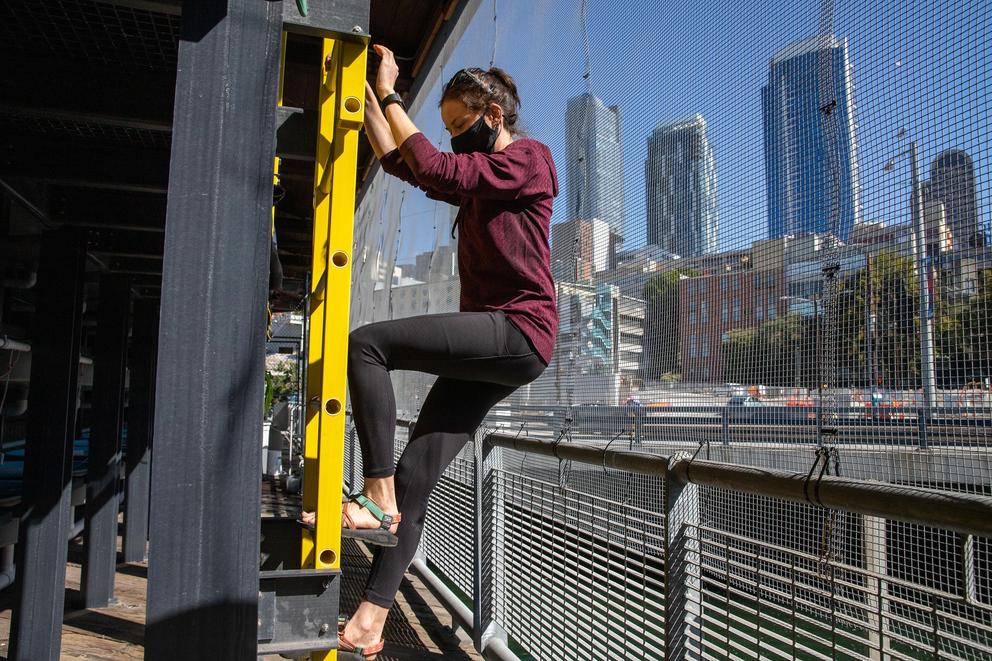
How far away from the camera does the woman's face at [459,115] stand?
83.6 inches

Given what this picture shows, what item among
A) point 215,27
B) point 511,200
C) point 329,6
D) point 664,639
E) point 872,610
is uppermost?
point 329,6

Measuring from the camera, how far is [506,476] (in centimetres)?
356

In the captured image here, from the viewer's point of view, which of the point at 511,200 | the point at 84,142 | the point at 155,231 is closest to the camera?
the point at 511,200

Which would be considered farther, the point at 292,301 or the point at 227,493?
the point at 292,301

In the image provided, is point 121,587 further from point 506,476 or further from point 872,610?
point 872,610

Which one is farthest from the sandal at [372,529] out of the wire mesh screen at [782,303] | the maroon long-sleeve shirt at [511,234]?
the wire mesh screen at [782,303]

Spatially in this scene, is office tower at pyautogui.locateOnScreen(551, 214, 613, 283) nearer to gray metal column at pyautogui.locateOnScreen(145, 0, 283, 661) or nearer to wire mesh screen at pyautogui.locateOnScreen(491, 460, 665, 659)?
wire mesh screen at pyautogui.locateOnScreen(491, 460, 665, 659)

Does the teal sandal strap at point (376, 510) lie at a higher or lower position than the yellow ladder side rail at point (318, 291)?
lower

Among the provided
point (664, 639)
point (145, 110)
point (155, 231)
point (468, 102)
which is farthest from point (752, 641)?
point (155, 231)

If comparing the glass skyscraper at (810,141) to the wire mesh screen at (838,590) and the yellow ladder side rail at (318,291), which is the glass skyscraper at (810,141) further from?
the yellow ladder side rail at (318,291)

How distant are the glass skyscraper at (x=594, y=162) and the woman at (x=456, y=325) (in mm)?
1394

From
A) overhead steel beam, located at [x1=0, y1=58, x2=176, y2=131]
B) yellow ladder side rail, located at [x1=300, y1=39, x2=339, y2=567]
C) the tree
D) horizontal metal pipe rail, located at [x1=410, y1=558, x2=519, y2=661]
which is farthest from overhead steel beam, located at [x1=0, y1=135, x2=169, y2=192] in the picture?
horizontal metal pipe rail, located at [x1=410, y1=558, x2=519, y2=661]

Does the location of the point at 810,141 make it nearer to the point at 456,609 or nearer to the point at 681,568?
the point at 681,568

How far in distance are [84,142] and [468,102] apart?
2.02 meters
